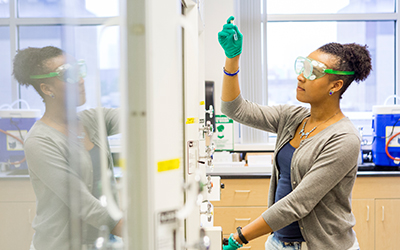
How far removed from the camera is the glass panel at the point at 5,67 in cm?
50

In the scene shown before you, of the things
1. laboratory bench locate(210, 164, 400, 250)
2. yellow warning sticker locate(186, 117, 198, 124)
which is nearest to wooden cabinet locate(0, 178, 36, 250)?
yellow warning sticker locate(186, 117, 198, 124)

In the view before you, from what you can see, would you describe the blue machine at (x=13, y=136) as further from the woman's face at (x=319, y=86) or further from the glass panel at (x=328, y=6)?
the glass panel at (x=328, y=6)

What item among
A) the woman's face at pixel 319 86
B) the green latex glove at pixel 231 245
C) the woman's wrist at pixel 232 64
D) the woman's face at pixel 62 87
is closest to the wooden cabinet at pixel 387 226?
the woman's face at pixel 319 86

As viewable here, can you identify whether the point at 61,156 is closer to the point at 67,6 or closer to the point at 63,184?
the point at 63,184

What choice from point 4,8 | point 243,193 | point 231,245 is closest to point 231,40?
point 231,245

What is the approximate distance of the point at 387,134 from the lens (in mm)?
3051

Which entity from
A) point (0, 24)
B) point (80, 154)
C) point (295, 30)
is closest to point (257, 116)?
point (80, 154)

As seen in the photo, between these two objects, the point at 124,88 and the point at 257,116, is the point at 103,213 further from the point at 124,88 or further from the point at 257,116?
the point at 257,116

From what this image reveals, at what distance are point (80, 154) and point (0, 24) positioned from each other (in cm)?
27

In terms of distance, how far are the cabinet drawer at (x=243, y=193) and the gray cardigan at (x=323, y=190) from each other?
1.36 meters

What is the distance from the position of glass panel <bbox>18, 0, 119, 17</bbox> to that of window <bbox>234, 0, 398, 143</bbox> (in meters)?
3.09

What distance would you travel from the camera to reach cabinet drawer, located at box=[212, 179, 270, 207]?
280 cm

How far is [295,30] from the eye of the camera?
365 cm

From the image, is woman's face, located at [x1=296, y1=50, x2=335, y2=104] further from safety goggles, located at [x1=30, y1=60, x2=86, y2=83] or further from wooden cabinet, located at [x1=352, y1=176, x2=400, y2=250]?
wooden cabinet, located at [x1=352, y1=176, x2=400, y2=250]
